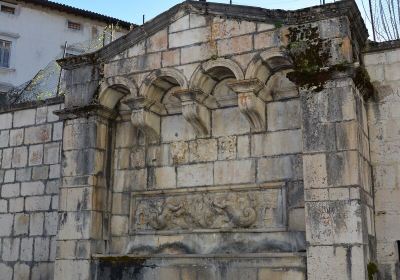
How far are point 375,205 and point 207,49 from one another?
2875mm

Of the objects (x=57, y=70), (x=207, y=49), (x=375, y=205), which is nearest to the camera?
(x=375, y=205)

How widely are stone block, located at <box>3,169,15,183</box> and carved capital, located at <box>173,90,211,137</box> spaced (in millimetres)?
3986

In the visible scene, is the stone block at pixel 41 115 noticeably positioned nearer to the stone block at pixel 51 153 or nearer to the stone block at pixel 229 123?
the stone block at pixel 51 153

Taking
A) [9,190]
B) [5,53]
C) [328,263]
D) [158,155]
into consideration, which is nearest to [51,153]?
[9,190]

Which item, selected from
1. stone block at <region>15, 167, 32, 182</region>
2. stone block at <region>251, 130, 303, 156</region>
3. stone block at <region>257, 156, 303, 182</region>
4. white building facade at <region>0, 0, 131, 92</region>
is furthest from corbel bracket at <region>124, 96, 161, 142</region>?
white building facade at <region>0, 0, 131, 92</region>

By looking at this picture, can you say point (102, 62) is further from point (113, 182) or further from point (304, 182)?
point (304, 182)

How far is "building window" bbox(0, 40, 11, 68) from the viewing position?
23.5 meters

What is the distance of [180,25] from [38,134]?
11.8 ft

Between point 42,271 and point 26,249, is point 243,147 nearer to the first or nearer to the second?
point 42,271

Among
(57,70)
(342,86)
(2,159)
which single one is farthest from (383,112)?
(57,70)

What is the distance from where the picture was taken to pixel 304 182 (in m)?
5.96

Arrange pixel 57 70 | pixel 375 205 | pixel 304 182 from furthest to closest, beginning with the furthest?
pixel 57 70 → pixel 375 205 → pixel 304 182

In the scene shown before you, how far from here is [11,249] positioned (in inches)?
360

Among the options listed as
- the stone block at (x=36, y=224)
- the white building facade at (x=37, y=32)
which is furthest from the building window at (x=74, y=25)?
the stone block at (x=36, y=224)
